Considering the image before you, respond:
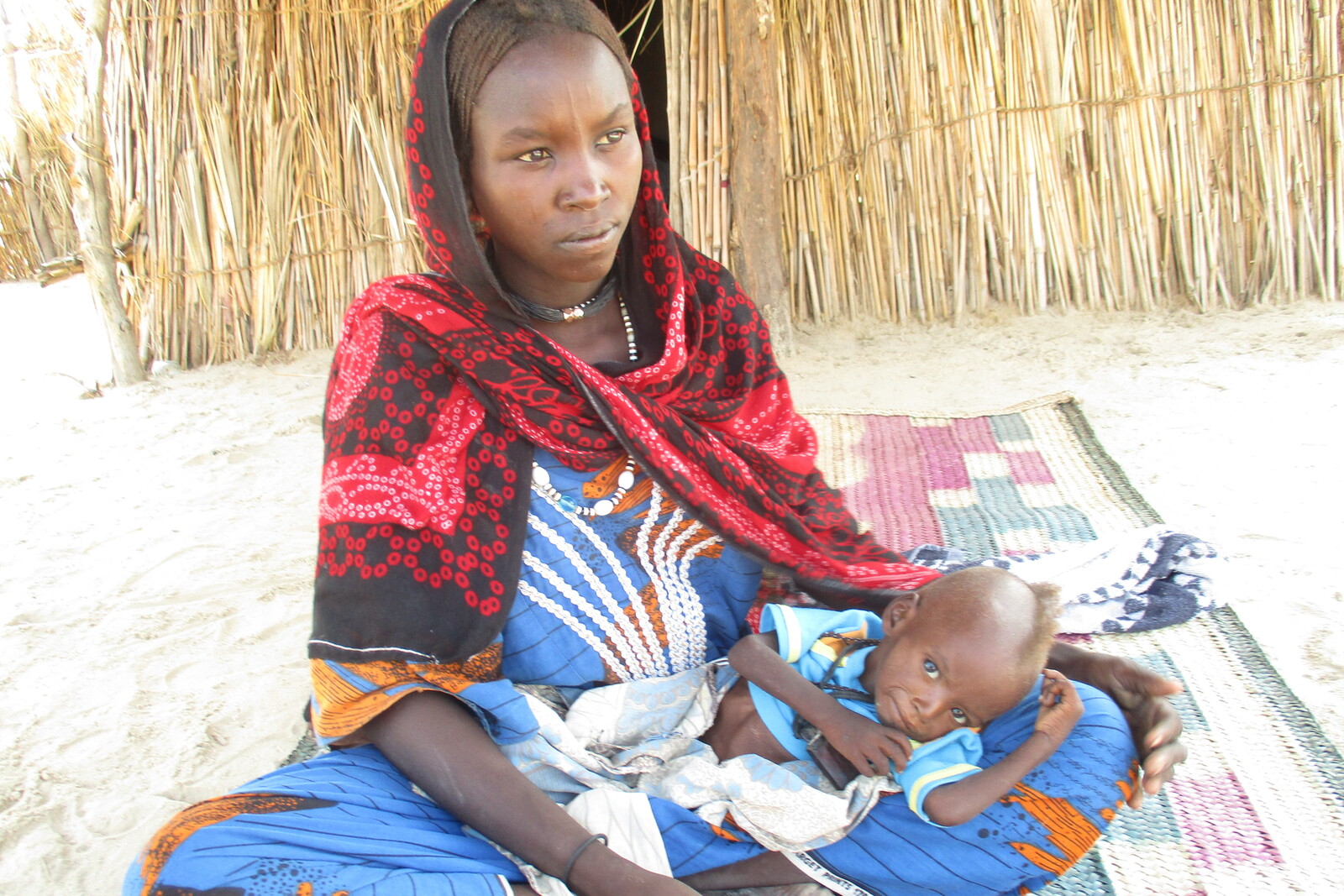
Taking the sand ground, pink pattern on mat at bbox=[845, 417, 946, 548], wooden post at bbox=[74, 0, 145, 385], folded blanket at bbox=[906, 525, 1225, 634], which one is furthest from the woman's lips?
wooden post at bbox=[74, 0, 145, 385]

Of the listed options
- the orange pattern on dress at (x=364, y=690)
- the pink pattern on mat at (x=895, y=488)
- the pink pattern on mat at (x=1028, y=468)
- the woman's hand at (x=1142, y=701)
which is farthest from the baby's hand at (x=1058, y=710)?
the pink pattern on mat at (x=1028, y=468)

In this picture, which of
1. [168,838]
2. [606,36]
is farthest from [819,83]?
[168,838]

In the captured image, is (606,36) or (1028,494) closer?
(606,36)

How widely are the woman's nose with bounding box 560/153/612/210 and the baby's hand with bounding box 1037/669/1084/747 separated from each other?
936 millimetres

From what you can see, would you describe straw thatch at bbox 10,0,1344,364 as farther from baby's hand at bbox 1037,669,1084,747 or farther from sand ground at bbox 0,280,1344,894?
baby's hand at bbox 1037,669,1084,747

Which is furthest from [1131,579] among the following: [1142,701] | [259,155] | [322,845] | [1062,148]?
[259,155]

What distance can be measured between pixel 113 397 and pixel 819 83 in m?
3.47

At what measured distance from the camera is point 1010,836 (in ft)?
4.21

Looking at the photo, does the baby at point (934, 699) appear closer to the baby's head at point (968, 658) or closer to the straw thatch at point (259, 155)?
the baby's head at point (968, 658)

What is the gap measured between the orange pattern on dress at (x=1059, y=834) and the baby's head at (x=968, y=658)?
13cm

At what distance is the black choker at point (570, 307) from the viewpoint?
60.3 inches

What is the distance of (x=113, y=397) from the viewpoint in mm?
4324

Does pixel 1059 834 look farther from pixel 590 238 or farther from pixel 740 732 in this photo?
pixel 590 238

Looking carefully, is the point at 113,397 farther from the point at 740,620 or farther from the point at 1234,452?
the point at 1234,452
